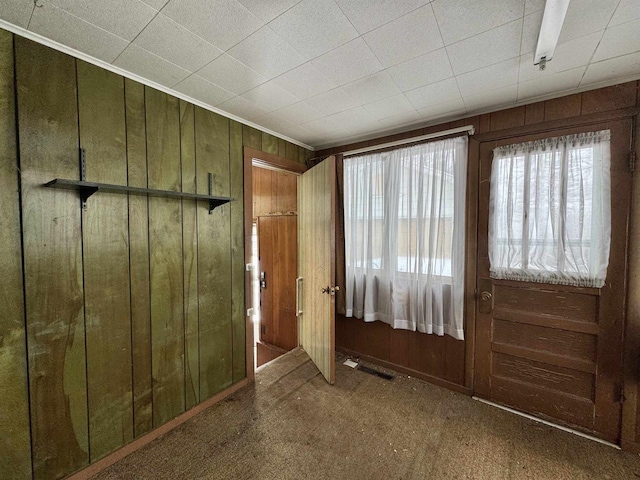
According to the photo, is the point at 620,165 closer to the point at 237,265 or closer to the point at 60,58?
the point at 237,265

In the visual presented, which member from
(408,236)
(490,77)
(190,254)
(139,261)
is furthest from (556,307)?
(139,261)

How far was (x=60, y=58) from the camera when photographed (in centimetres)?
139

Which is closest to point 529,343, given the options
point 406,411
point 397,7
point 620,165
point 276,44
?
point 406,411

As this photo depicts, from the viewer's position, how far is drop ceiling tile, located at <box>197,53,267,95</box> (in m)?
1.52

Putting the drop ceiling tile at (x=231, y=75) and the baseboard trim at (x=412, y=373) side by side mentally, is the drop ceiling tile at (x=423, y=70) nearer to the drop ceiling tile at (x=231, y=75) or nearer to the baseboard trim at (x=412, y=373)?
the drop ceiling tile at (x=231, y=75)

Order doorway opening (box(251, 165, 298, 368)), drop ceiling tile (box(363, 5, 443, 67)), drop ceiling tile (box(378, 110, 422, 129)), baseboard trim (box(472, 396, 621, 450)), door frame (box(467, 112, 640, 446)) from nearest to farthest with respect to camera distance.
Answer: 1. drop ceiling tile (box(363, 5, 443, 67))
2. door frame (box(467, 112, 640, 446))
3. baseboard trim (box(472, 396, 621, 450))
4. drop ceiling tile (box(378, 110, 422, 129))
5. doorway opening (box(251, 165, 298, 368))

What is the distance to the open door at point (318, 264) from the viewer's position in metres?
2.35

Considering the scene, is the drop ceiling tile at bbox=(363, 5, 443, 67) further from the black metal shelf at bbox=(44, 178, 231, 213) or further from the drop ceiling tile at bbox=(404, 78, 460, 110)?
the black metal shelf at bbox=(44, 178, 231, 213)

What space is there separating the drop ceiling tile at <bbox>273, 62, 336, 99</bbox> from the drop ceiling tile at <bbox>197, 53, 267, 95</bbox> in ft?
0.48

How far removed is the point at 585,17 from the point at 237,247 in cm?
246

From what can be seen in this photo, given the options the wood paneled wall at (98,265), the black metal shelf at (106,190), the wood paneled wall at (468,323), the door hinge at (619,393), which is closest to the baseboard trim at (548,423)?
the wood paneled wall at (468,323)

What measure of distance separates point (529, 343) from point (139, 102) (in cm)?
324

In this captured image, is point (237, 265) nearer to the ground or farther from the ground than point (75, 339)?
farther from the ground

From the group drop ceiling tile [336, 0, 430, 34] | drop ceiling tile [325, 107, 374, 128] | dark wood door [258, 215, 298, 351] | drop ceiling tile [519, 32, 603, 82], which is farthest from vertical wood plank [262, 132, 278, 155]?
drop ceiling tile [519, 32, 603, 82]
